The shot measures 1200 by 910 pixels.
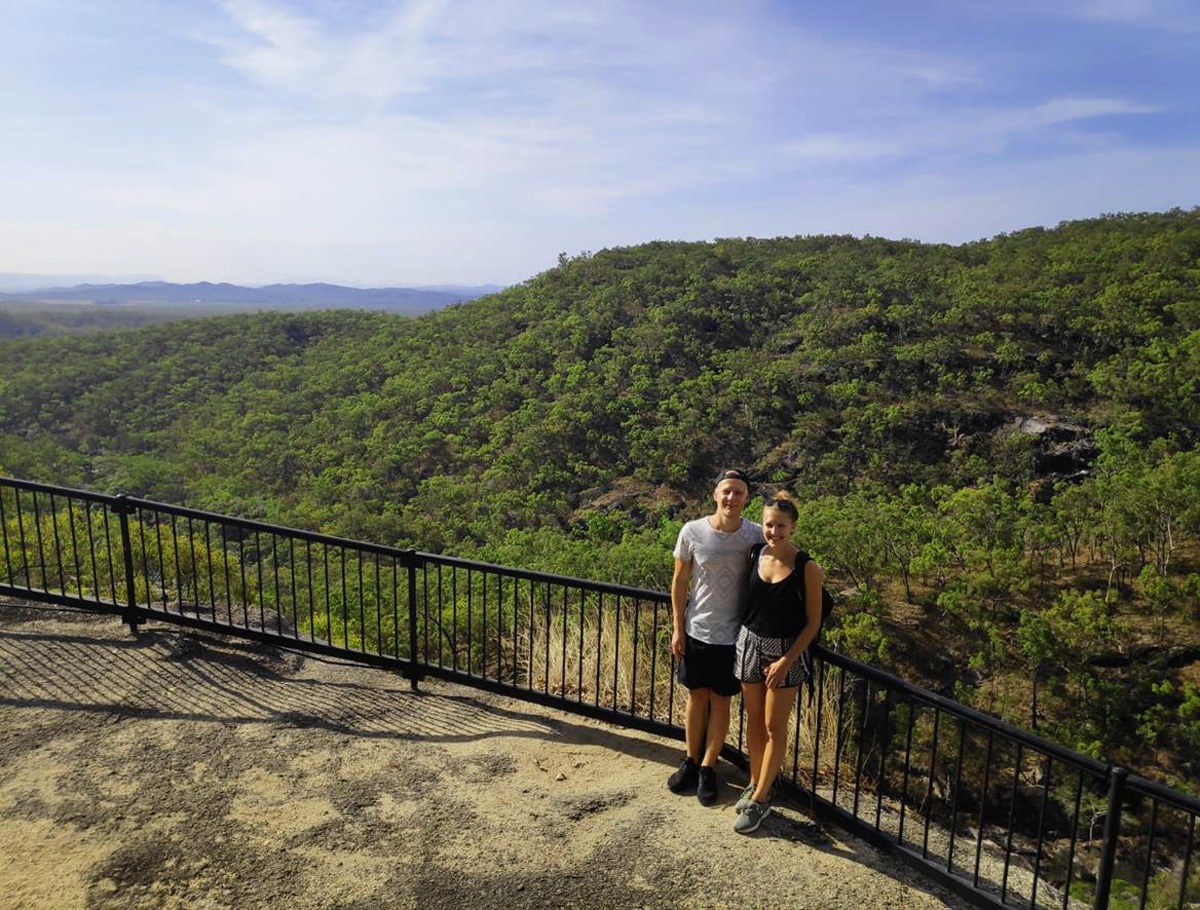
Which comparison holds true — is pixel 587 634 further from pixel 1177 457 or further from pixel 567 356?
pixel 567 356

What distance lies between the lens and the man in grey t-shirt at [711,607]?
4.07 meters

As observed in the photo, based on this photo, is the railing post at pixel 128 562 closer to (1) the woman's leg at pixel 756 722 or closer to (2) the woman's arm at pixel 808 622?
(1) the woman's leg at pixel 756 722

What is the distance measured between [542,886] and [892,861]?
1.74 meters

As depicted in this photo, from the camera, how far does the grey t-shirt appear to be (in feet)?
13.4

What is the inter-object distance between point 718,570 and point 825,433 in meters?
32.6

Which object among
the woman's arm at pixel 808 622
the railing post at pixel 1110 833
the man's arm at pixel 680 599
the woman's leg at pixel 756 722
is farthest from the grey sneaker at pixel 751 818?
the railing post at pixel 1110 833

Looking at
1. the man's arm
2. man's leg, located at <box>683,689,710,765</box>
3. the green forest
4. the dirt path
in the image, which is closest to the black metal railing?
the dirt path

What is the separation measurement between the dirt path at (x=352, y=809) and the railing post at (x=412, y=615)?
0.44 ft

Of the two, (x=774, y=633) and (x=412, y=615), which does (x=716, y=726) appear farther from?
(x=412, y=615)

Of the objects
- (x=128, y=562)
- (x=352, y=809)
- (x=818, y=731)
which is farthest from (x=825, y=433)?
(x=352, y=809)

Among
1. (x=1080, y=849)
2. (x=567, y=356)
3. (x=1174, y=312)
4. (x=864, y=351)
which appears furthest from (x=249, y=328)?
(x=1080, y=849)

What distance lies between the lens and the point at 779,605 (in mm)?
3887

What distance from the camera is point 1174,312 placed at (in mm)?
33469

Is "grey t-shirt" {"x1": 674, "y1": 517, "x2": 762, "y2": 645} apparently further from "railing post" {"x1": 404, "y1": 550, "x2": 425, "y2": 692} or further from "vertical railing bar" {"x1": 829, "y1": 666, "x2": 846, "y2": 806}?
"railing post" {"x1": 404, "y1": 550, "x2": 425, "y2": 692}
